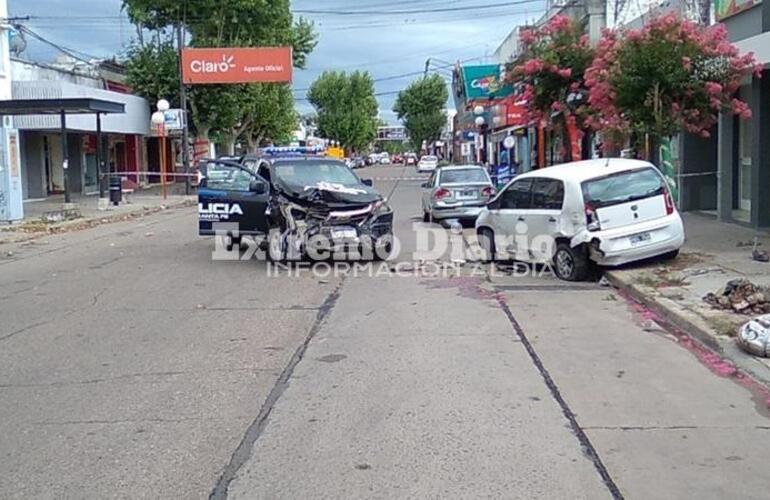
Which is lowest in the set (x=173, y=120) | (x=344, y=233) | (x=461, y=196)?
(x=344, y=233)

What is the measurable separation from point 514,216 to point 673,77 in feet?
12.9

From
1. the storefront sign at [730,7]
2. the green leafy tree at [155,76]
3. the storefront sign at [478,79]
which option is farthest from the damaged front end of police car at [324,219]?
the green leafy tree at [155,76]

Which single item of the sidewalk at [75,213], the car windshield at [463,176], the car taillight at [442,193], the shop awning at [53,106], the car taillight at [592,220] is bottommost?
the sidewalk at [75,213]

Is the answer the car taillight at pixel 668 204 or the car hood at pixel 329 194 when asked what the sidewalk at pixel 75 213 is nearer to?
the car hood at pixel 329 194

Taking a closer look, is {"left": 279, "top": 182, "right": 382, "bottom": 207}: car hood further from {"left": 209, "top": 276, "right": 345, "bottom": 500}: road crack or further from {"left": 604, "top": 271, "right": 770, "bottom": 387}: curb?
{"left": 209, "top": 276, "right": 345, "bottom": 500}: road crack

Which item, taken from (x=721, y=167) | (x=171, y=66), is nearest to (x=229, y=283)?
(x=721, y=167)

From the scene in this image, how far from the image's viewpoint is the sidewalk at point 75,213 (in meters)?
25.4

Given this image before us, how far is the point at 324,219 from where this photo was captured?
51.3 ft

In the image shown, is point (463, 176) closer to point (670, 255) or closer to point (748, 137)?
point (748, 137)

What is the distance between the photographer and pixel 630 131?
17.5m

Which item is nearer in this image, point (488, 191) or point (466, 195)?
point (488, 191)

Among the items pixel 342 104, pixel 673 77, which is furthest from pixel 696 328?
pixel 342 104

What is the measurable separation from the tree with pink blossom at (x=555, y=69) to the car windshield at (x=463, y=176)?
2875mm

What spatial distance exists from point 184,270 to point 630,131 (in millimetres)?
8421
